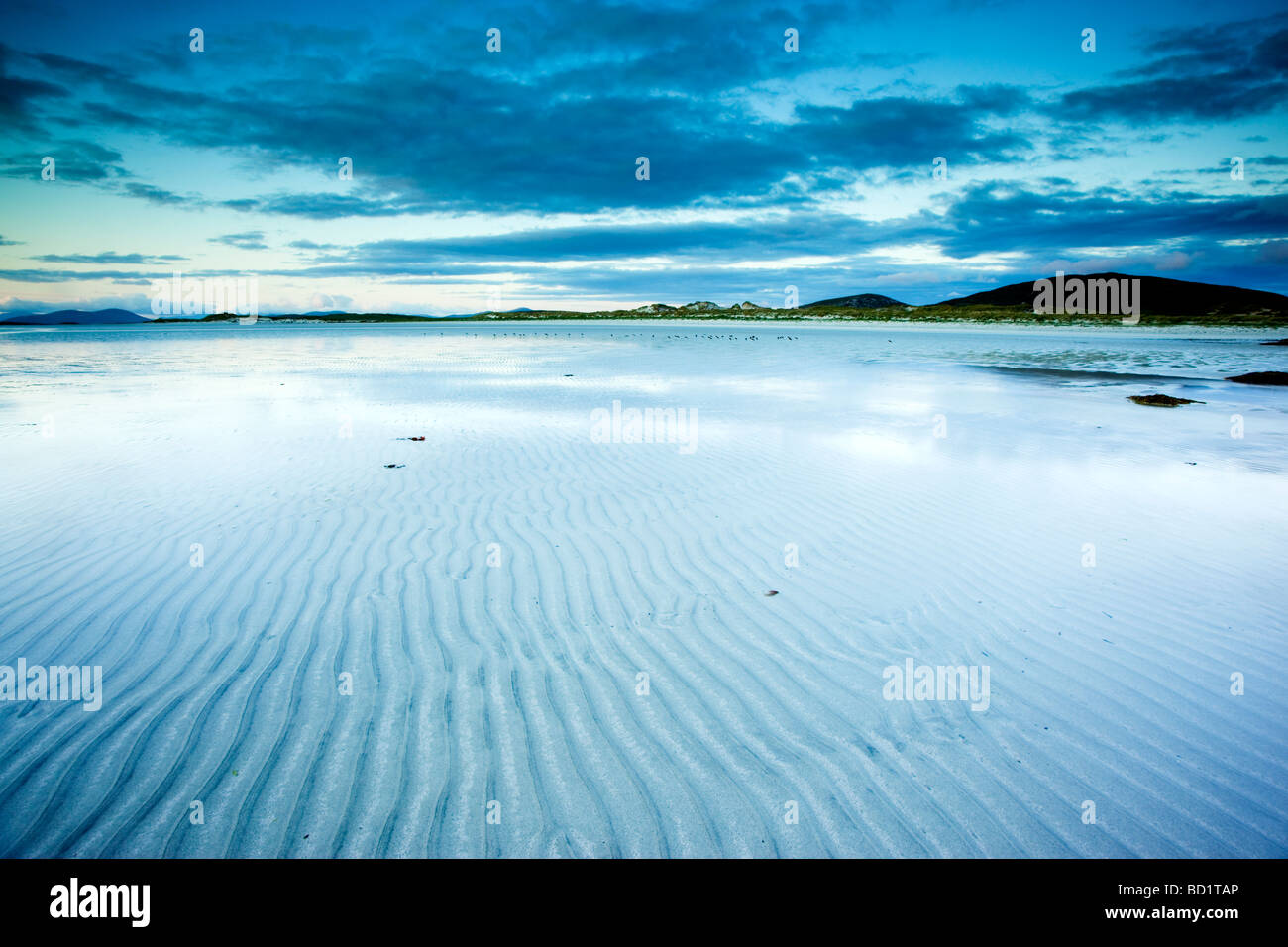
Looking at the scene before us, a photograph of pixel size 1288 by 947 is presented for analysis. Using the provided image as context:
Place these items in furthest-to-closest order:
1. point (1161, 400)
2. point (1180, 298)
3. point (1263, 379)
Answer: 1. point (1180, 298)
2. point (1263, 379)
3. point (1161, 400)

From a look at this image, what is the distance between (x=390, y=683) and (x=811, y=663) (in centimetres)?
257

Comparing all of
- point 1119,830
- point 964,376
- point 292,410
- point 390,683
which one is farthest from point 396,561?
point 964,376

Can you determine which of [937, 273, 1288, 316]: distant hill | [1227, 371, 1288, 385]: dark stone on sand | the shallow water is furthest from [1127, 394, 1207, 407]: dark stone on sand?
[937, 273, 1288, 316]: distant hill

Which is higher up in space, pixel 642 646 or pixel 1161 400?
pixel 1161 400

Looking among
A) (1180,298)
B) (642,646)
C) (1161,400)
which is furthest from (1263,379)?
(1180,298)

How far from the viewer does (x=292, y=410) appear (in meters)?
13.5

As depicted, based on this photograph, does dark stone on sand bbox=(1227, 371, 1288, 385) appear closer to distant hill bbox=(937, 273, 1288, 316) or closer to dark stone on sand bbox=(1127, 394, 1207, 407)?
dark stone on sand bbox=(1127, 394, 1207, 407)

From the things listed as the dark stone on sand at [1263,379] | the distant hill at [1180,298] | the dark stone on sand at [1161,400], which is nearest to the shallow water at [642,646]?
the dark stone on sand at [1161,400]

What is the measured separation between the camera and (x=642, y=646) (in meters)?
4.03

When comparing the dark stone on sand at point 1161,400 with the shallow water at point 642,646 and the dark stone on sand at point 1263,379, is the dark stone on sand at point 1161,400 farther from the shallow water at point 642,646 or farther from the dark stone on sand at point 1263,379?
the dark stone on sand at point 1263,379

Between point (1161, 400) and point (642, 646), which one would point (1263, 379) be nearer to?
point (1161, 400)

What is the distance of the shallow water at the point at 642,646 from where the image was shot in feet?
8.82

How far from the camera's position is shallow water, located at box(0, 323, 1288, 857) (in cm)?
269
